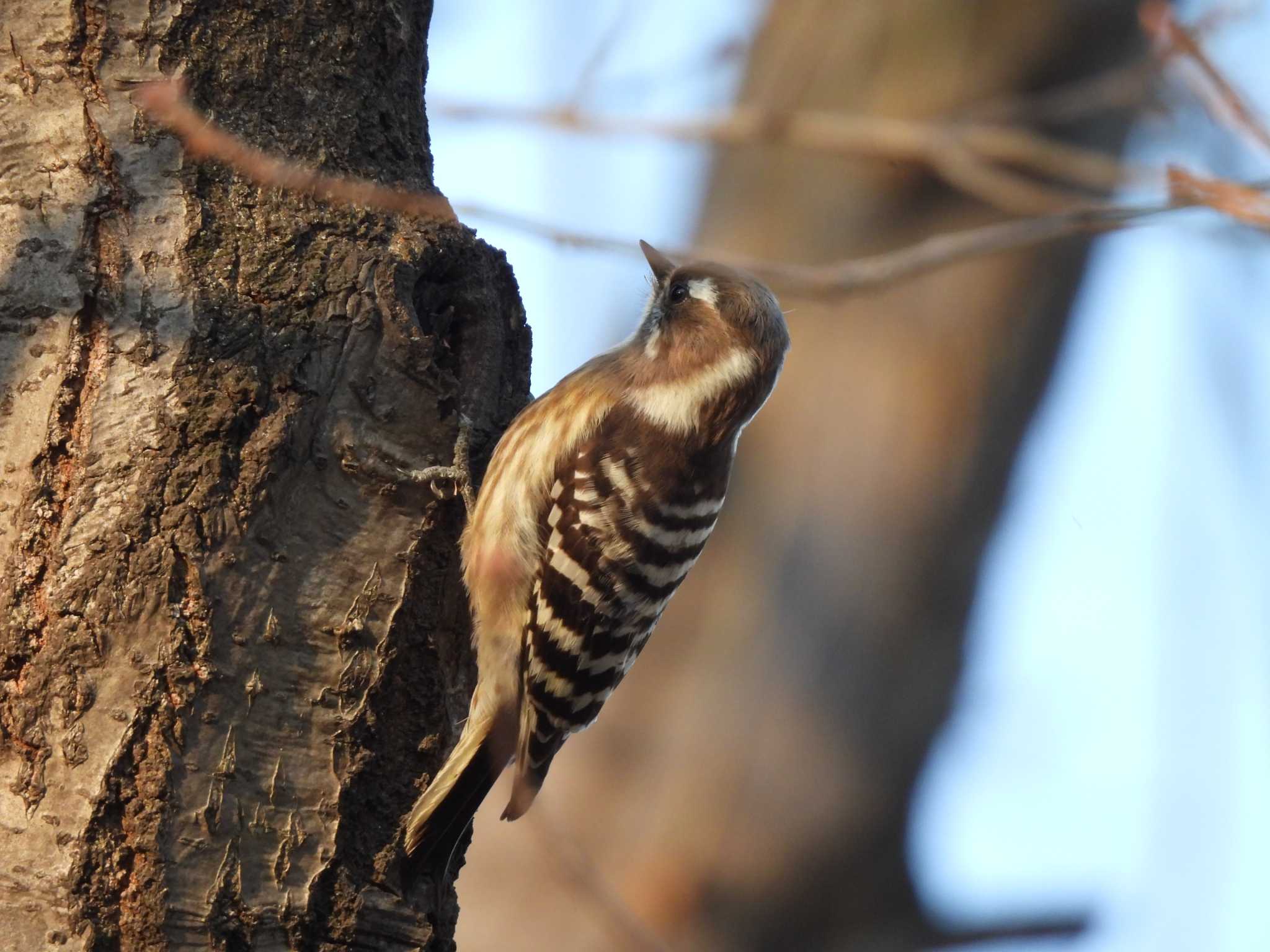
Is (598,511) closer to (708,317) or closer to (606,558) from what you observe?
(606,558)

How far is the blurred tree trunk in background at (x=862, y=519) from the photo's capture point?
6.53m

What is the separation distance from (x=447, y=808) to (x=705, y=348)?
82.3 inches

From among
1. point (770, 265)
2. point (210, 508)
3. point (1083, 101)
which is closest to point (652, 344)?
point (770, 265)

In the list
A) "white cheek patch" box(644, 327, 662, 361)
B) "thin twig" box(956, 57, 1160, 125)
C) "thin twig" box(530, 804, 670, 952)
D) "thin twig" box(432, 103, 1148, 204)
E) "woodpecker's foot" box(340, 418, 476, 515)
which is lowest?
"thin twig" box(530, 804, 670, 952)

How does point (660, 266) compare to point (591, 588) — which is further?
point (660, 266)

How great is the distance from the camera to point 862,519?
270 inches

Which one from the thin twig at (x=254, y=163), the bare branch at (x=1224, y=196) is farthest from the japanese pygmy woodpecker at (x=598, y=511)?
the bare branch at (x=1224, y=196)

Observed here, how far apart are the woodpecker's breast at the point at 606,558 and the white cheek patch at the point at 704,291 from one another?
22.6 inches

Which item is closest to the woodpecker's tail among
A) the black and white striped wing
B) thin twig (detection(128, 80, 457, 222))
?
the black and white striped wing

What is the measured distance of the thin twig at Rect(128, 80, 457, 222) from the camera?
9.23 feet

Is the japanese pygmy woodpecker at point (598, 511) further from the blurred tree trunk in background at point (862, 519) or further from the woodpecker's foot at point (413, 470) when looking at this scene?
the blurred tree trunk in background at point (862, 519)

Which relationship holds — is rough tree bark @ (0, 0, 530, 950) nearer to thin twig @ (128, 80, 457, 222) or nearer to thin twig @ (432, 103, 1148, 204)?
thin twig @ (128, 80, 457, 222)

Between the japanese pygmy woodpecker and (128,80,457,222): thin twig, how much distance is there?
92 cm

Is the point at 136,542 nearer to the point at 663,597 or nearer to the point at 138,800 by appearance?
the point at 138,800
